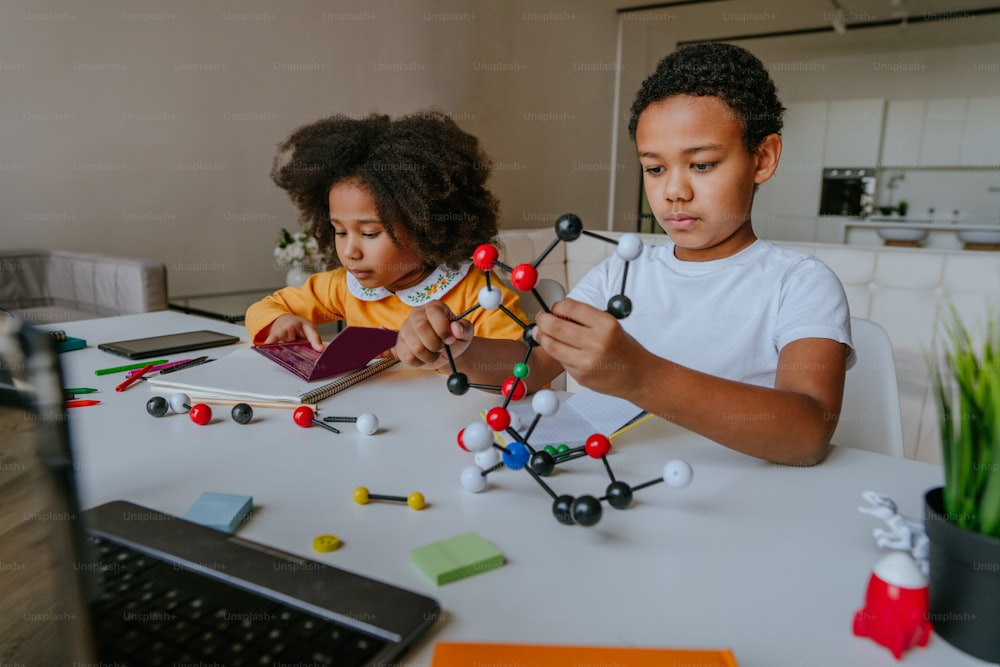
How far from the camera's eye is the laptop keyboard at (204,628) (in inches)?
17.1

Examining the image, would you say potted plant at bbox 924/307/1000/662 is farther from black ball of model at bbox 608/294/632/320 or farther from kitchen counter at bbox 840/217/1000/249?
kitchen counter at bbox 840/217/1000/249

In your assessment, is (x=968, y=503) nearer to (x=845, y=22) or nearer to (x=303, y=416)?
(x=303, y=416)

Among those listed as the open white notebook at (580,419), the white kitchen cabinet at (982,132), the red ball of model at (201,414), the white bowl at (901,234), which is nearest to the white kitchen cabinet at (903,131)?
the white kitchen cabinet at (982,132)

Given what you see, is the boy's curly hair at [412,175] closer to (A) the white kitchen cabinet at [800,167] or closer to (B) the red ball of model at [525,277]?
(B) the red ball of model at [525,277]

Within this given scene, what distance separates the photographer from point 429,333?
91cm

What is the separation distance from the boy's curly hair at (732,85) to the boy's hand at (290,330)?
790 millimetres

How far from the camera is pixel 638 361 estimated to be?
70 centimetres

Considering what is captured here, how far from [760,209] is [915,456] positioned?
5.88 meters

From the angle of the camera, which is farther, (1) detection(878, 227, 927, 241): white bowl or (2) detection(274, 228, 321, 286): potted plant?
(1) detection(878, 227, 927, 241): white bowl

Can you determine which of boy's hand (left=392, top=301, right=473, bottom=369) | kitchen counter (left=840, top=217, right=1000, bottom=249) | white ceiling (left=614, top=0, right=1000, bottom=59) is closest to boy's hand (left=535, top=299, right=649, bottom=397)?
boy's hand (left=392, top=301, right=473, bottom=369)

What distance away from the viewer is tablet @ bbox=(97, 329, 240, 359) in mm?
1325

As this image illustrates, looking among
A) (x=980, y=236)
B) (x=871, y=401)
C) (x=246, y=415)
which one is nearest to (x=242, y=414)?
(x=246, y=415)

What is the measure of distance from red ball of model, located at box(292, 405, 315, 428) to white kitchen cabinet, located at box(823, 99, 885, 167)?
24.7ft

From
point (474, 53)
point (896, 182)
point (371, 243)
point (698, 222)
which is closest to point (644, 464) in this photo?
point (698, 222)
